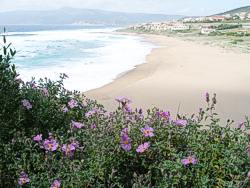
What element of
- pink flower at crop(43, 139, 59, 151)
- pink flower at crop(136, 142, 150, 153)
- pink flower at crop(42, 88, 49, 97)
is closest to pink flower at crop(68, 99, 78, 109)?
pink flower at crop(42, 88, 49, 97)

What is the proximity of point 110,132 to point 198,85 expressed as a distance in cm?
1262

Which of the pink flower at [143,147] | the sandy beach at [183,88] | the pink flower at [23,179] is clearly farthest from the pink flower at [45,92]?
the sandy beach at [183,88]

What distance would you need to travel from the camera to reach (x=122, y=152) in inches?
116

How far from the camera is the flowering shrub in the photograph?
269cm

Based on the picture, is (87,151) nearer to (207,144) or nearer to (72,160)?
(72,160)

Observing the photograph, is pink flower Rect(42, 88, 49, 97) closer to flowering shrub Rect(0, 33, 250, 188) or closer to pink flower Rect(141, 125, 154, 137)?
flowering shrub Rect(0, 33, 250, 188)

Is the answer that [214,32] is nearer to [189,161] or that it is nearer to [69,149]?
[69,149]

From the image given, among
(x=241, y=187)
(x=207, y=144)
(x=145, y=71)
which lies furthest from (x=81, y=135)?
(x=145, y=71)

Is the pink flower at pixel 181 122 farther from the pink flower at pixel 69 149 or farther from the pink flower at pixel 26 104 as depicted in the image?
the pink flower at pixel 26 104

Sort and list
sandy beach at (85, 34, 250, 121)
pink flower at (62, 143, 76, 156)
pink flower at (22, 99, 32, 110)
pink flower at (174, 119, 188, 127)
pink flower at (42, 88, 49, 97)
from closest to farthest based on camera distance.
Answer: pink flower at (62, 143, 76, 156), pink flower at (174, 119, 188, 127), pink flower at (22, 99, 32, 110), pink flower at (42, 88, 49, 97), sandy beach at (85, 34, 250, 121)

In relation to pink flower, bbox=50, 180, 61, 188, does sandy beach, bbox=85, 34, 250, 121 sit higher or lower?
lower

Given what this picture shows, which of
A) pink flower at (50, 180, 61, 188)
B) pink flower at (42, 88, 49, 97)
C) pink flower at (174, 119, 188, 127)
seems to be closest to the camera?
pink flower at (50, 180, 61, 188)

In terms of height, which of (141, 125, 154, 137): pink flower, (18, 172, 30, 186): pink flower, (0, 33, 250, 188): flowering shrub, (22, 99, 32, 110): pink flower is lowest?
(18, 172, 30, 186): pink flower

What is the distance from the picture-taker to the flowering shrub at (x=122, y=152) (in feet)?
8.84
